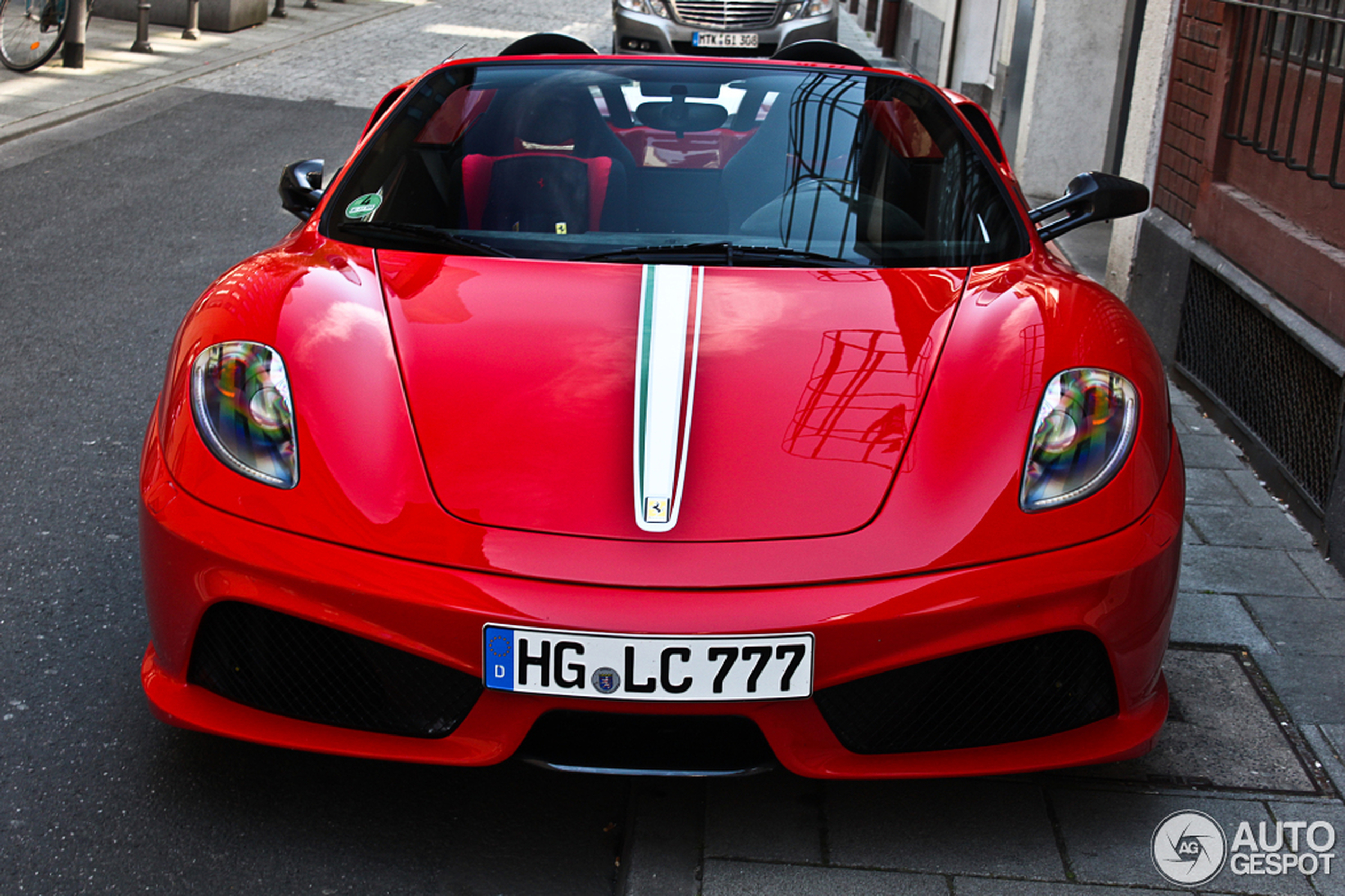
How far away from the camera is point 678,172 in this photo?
3.31m

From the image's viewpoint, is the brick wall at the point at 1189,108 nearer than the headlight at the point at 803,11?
Yes

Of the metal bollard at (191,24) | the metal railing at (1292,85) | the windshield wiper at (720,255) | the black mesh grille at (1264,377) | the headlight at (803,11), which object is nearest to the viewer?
the windshield wiper at (720,255)

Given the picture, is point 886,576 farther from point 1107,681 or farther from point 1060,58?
point 1060,58

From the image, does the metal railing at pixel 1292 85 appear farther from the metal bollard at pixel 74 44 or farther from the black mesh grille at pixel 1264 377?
the metal bollard at pixel 74 44

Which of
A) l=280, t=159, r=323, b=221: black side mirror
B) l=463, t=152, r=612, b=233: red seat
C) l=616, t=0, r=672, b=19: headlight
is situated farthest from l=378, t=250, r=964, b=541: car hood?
l=616, t=0, r=672, b=19: headlight

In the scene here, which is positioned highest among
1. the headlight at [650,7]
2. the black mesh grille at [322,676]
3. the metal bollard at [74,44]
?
the headlight at [650,7]

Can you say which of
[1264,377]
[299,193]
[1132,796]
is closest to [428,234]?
[299,193]

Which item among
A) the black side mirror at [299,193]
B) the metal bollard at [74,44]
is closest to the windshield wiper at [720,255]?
the black side mirror at [299,193]

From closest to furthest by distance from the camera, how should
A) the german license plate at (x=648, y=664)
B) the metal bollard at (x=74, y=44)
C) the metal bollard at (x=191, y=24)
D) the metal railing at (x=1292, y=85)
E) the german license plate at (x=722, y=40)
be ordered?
1. the german license plate at (x=648, y=664)
2. the metal railing at (x=1292, y=85)
3. the metal bollard at (x=74, y=44)
4. the german license plate at (x=722, y=40)
5. the metal bollard at (x=191, y=24)

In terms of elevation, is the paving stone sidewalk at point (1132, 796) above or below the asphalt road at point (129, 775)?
above

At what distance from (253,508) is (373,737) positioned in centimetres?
43

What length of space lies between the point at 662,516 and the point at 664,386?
1.05ft

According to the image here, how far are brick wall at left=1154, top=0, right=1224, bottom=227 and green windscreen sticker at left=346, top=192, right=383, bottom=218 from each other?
11.8 feet

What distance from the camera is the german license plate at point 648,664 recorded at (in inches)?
83.9
